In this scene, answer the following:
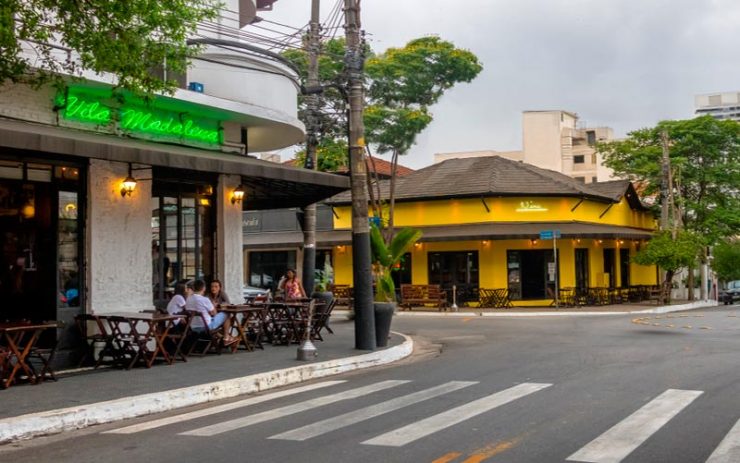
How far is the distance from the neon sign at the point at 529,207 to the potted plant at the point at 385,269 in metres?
12.2

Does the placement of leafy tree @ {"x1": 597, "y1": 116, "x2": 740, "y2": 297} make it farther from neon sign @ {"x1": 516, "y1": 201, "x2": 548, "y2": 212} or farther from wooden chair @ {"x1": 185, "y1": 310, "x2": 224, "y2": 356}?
wooden chair @ {"x1": 185, "y1": 310, "x2": 224, "y2": 356}

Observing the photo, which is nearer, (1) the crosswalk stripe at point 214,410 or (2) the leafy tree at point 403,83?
(1) the crosswalk stripe at point 214,410

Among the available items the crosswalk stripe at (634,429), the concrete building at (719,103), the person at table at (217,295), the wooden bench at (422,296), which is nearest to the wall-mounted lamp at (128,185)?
the person at table at (217,295)

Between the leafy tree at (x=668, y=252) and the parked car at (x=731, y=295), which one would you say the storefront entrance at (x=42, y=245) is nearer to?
the leafy tree at (x=668, y=252)

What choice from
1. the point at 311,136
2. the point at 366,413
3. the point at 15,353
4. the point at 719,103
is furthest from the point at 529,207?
the point at 719,103

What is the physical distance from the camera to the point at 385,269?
73.2 feet

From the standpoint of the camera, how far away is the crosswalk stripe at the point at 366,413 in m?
8.11

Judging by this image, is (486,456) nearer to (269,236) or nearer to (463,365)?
(463,365)

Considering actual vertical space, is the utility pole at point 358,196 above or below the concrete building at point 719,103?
below

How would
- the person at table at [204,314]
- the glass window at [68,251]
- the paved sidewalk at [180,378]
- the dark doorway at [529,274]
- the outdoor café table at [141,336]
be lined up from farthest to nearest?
1. the dark doorway at [529,274]
2. the person at table at [204,314]
3. the glass window at [68,251]
4. the outdoor café table at [141,336]
5. the paved sidewalk at [180,378]

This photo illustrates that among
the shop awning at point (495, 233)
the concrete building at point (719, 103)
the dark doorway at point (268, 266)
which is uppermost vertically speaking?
the concrete building at point (719, 103)

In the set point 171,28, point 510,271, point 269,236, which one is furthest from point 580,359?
point 269,236

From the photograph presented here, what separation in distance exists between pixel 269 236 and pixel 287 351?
85.8ft

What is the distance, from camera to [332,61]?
3481 centimetres
